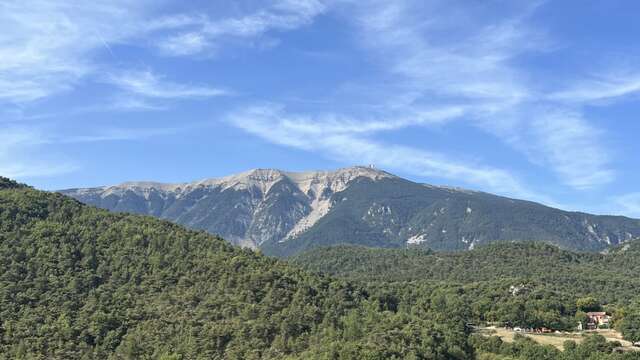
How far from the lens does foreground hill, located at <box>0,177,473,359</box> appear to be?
5089 inches

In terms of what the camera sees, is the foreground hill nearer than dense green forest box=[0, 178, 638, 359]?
Yes

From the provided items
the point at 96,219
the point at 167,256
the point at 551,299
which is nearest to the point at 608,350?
the point at 551,299

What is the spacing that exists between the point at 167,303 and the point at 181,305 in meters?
3.09

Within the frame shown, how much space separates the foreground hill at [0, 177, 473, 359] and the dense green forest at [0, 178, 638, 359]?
0.91ft

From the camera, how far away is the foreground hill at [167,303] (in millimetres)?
129250

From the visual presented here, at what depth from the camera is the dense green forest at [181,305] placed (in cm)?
12950

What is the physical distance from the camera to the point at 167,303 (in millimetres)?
147000

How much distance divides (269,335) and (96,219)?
70.1 metres

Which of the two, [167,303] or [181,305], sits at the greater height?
[167,303]

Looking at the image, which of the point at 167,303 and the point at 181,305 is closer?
the point at 181,305

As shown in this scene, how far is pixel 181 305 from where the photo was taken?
479 ft

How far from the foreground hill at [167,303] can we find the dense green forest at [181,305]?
0.28 m

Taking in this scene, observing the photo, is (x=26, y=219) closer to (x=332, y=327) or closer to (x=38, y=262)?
(x=38, y=262)

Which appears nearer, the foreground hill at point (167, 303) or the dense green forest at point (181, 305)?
the foreground hill at point (167, 303)
